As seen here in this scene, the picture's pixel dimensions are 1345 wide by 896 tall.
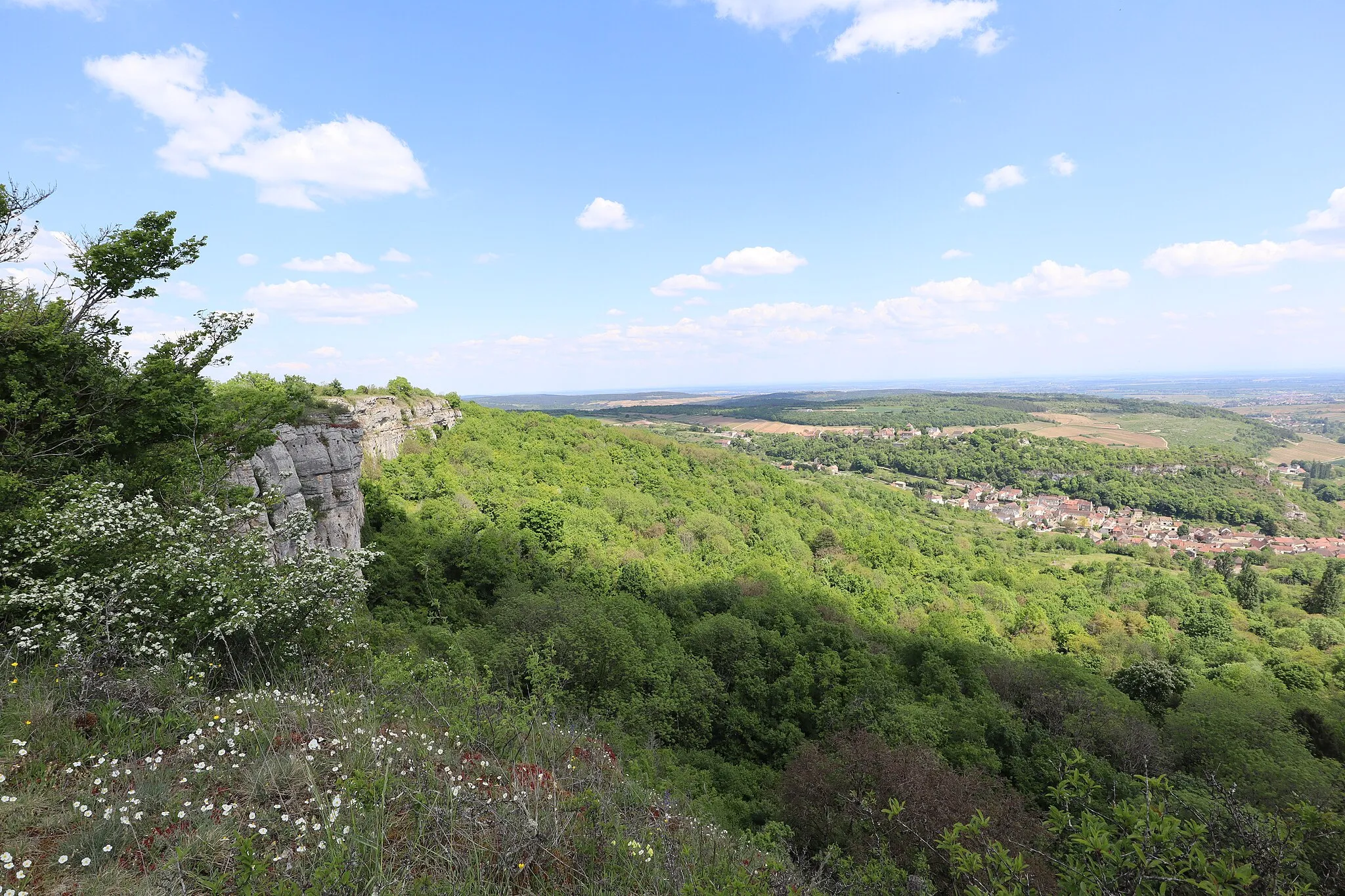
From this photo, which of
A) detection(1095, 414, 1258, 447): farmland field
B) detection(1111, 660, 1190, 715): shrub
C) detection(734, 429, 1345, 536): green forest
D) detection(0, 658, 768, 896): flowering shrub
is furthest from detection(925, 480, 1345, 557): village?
detection(0, 658, 768, 896): flowering shrub

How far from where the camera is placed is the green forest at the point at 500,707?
3.83 meters

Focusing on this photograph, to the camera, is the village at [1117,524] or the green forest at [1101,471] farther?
the green forest at [1101,471]

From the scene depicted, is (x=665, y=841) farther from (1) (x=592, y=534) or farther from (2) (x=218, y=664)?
(1) (x=592, y=534)

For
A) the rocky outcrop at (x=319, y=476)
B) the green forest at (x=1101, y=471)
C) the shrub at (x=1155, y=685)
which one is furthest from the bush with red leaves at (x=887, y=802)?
the green forest at (x=1101, y=471)

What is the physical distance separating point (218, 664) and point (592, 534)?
27.4 m

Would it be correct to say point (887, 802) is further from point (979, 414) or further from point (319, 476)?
point (979, 414)

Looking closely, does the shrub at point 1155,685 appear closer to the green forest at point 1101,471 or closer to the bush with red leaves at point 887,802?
the bush with red leaves at point 887,802

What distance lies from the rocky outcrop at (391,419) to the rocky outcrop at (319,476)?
753 centimetres

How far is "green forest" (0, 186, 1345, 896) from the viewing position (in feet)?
12.6

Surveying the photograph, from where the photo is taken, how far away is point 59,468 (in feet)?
A: 27.3

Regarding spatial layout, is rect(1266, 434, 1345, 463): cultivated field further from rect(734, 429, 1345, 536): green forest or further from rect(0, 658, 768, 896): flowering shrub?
rect(0, 658, 768, 896): flowering shrub

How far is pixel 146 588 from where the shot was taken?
6.75 metres

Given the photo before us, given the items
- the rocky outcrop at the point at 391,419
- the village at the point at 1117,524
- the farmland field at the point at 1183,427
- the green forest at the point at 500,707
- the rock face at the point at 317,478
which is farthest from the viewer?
the farmland field at the point at 1183,427

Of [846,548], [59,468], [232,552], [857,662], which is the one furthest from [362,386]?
[846,548]
